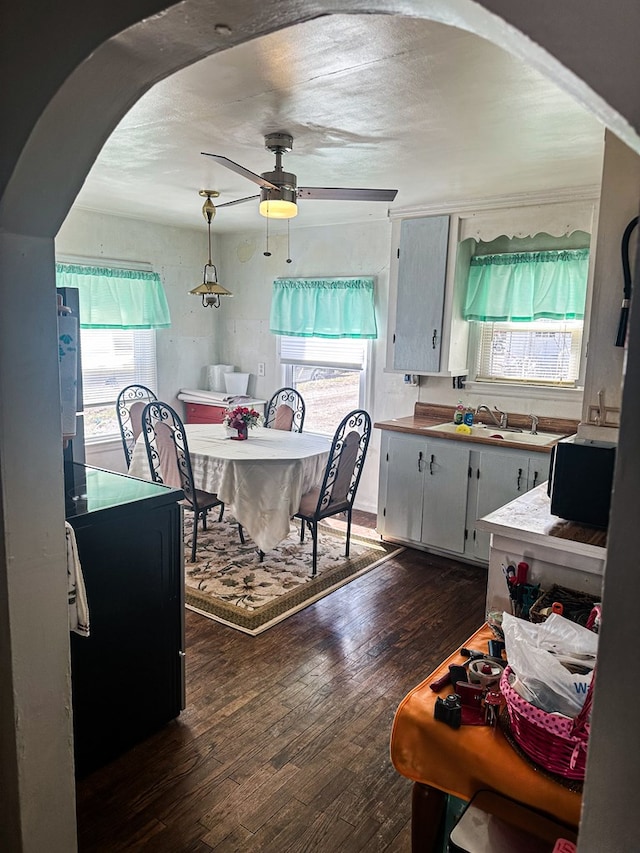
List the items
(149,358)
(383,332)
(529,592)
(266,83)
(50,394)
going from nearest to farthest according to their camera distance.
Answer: (50,394) → (529,592) → (266,83) → (383,332) → (149,358)

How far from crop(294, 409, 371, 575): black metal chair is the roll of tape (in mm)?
2152

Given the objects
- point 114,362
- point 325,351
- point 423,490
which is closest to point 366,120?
point 423,490

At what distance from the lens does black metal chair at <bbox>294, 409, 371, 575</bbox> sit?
3.73 metres

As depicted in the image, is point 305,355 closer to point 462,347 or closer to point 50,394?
point 462,347

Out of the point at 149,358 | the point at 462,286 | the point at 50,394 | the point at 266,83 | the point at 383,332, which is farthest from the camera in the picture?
the point at 149,358

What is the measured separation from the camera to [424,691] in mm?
1557

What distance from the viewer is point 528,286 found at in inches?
157

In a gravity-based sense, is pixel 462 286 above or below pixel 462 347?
above

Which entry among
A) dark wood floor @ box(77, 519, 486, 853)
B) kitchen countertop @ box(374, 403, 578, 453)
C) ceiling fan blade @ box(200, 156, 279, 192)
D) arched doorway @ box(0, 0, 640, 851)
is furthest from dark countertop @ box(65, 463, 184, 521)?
kitchen countertop @ box(374, 403, 578, 453)

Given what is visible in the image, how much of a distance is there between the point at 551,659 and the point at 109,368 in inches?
182

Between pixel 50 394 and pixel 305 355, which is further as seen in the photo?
pixel 305 355

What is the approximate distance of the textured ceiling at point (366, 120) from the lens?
1901 millimetres

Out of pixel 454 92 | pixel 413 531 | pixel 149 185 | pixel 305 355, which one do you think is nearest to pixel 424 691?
pixel 454 92

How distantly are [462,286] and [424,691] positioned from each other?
3242 mm
